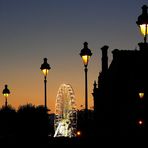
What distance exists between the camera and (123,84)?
89.9 m

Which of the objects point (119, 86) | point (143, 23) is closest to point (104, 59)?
point (119, 86)

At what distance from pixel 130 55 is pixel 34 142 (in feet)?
166

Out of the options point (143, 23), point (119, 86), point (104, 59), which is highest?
point (104, 59)

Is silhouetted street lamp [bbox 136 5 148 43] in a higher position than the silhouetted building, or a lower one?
lower

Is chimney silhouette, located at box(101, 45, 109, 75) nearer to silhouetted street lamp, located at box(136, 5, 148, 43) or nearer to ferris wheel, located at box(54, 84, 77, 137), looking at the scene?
ferris wheel, located at box(54, 84, 77, 137)

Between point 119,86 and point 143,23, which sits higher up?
point 119,86

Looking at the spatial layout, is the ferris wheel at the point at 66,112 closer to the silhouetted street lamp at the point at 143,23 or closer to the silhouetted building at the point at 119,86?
the silhouetted building at the point at 119,86

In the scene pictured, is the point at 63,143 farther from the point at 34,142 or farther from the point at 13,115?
the point at 13,115

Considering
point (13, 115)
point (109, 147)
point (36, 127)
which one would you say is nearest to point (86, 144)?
point (109, 147)

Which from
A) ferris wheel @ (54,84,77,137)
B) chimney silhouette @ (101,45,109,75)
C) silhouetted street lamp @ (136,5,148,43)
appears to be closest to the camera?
silhouetted street lamp @ (136,5,148,43)

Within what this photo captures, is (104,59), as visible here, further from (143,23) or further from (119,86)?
(143,23)

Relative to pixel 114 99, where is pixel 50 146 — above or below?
below

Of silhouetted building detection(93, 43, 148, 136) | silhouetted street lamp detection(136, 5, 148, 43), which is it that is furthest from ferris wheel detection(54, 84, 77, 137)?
silhouetted street lamp detection(136, 5, 148, 43)

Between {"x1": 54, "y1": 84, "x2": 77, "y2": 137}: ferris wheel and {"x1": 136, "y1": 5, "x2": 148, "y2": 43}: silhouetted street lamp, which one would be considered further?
{"x1": 54, "y1": 84, "x2": 77, "y2": 137}: ferris wheel
